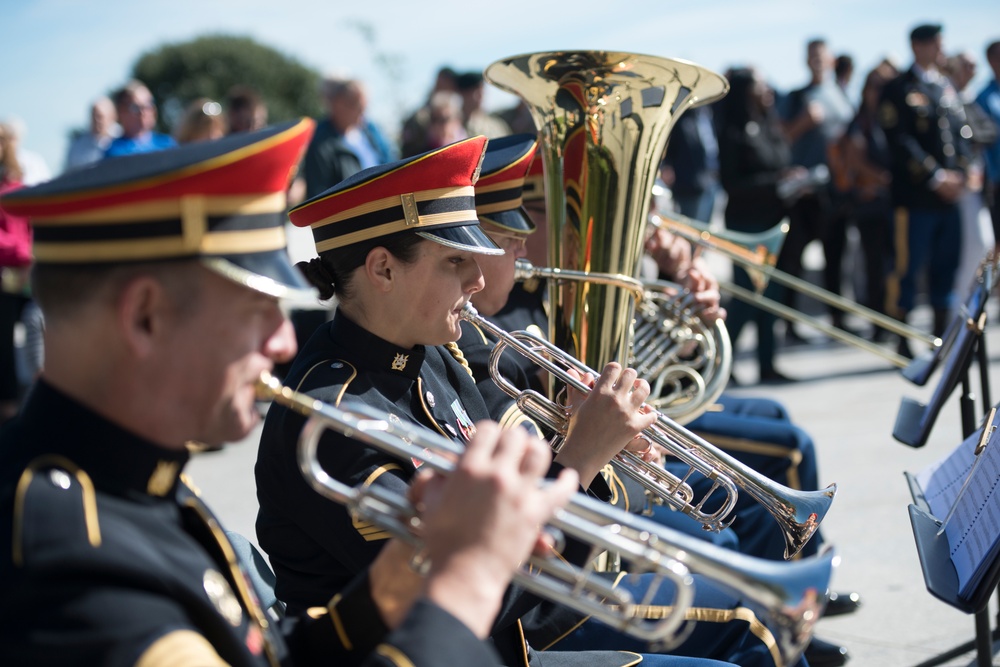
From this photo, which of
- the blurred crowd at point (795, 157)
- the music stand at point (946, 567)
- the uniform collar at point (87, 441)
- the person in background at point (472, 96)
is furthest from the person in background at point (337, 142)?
the uniform collar at point (87, 441)

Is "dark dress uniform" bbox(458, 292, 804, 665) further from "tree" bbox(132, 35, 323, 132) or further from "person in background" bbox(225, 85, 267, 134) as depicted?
"tree" bbox(132, 35, 323, 132)

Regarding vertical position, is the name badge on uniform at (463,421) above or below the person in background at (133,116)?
above

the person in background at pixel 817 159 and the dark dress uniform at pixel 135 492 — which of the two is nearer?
the dark dress uniform at pixel 135 492

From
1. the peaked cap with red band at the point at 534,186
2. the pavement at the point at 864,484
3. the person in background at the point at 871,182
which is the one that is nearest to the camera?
the pavement at the point at 864,484

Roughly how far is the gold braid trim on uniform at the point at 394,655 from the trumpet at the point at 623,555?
198 mm

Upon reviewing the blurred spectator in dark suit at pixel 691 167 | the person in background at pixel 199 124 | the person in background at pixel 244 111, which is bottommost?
the blurred spectator in dark suit at pixel 691 167

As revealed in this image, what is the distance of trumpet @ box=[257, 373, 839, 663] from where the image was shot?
4.79 ft

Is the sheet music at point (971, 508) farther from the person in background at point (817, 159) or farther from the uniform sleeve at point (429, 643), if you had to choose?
the person in background at point (817, 159)

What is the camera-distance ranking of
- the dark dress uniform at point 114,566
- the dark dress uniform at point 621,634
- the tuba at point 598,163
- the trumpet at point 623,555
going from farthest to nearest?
the tuba at point 598,163, the dark dress uniform at point 621,634, the trumpet at point 623,555, the dark dress uniform at point 114,566

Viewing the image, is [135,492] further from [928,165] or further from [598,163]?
[928,165]


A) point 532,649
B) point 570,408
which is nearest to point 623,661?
point 532,649

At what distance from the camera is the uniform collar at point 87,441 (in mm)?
1364

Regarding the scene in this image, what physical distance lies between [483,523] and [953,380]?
7.31 feet

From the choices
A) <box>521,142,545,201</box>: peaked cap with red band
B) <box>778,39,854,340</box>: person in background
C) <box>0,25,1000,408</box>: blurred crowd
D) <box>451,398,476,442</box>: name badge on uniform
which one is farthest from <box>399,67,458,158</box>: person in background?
<box>451,398,476,442</box>: name badge on uniform
